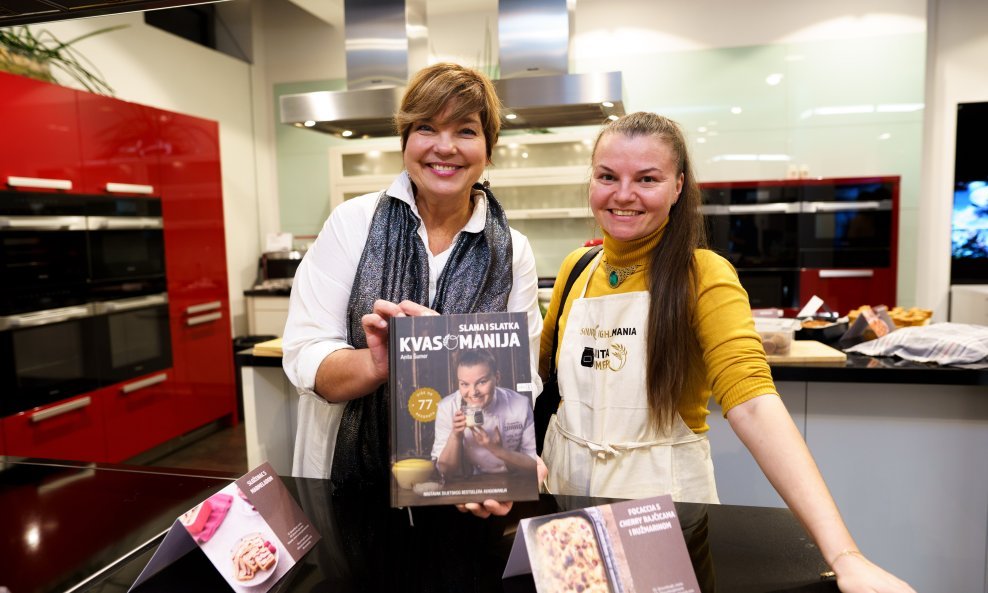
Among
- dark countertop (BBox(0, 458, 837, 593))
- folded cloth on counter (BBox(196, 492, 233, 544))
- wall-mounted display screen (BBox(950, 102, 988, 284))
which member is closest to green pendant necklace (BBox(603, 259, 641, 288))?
dark countertop (BBox(0, 458, 837, 593))

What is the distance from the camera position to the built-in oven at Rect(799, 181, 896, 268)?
13.5 feet

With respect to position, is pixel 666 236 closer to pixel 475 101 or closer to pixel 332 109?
pixel 475 101

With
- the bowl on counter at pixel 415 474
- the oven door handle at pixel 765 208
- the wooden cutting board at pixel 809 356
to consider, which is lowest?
the wooden cutting board at pixel 809 356

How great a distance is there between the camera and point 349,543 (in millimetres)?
890

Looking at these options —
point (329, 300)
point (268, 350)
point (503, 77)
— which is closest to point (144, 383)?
point (268, 350)

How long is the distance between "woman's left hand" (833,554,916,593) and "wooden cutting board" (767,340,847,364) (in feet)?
4.53

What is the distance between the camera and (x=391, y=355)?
783 mm

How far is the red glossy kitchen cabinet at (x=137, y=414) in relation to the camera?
3.39m

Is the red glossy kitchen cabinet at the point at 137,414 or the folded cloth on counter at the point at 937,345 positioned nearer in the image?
the folded cloth on counter at the point at 937,345

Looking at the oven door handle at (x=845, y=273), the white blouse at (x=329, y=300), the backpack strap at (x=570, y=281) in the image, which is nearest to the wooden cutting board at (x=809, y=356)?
the backpack strap at (x=570, y=281)

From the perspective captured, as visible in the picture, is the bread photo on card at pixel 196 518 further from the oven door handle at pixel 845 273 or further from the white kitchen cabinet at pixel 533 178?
the oven door handle at pixel 845 273

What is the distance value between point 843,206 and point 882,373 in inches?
102

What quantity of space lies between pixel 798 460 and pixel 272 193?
532cm

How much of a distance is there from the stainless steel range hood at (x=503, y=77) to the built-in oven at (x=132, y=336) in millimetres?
1343
